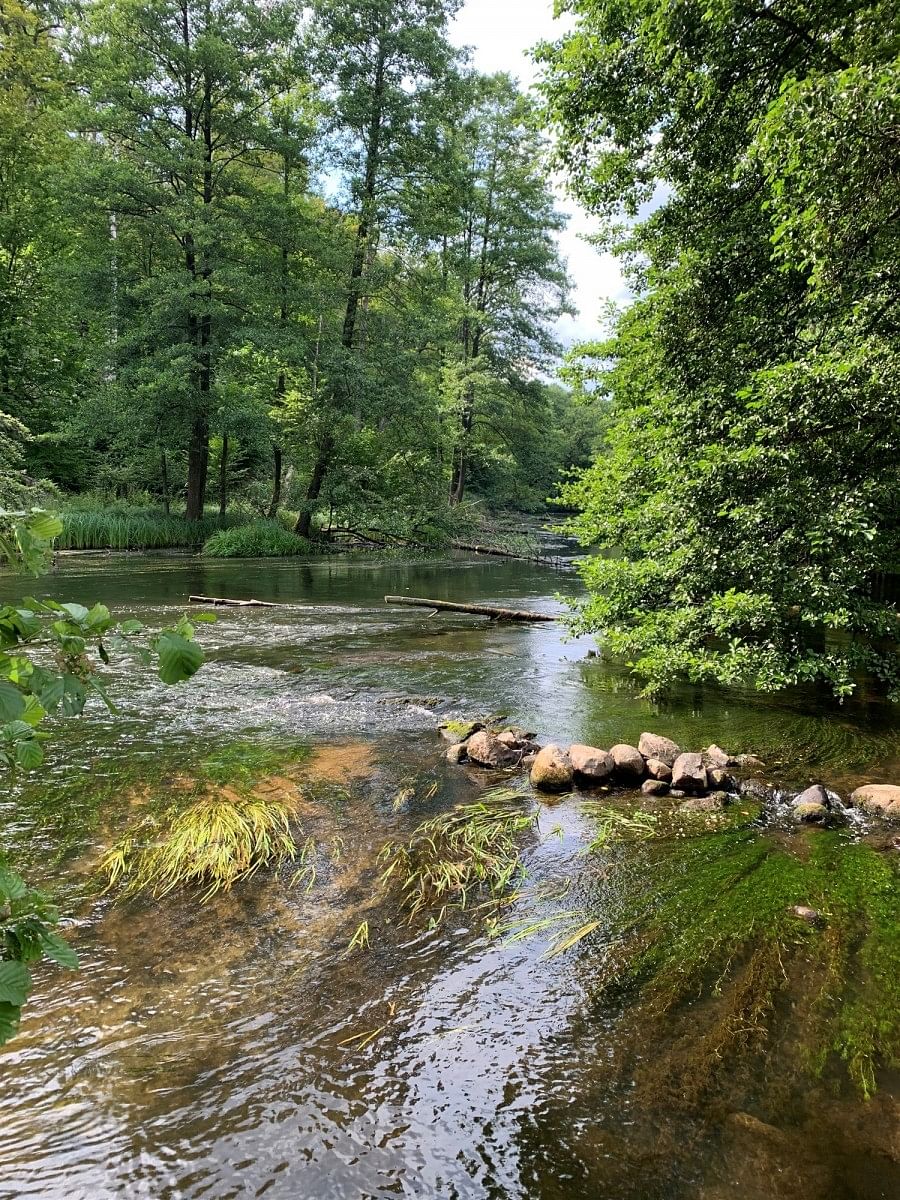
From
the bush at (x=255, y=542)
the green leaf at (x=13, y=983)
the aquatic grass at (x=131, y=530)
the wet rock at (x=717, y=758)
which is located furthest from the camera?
the bush at (x=255, y=542)

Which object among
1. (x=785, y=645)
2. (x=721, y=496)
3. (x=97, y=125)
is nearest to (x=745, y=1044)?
(x=785, y=645)

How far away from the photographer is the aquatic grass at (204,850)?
13.5ft

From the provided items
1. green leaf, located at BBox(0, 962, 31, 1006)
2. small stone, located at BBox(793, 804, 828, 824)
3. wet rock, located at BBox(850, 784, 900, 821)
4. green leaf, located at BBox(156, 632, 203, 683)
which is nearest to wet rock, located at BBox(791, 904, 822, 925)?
small stone, located at BBox(793, 804, 828, 824)

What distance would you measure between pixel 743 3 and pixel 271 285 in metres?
20.0

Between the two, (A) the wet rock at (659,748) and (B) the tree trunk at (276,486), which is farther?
(B) the tree trunk at (276,486)

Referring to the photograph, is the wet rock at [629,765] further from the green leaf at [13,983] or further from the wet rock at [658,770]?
the green leaf at [13,983]

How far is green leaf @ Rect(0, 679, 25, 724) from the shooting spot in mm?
1453

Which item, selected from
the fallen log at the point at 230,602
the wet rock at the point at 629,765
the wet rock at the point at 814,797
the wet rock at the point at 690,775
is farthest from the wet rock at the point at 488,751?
the fallen log at the point at 230,602

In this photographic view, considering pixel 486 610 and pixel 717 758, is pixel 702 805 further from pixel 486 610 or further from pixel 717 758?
pixel 486 610

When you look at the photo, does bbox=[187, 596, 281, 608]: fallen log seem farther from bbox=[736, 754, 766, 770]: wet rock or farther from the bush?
bbox=[736, 754, 766, 770]: wet rock

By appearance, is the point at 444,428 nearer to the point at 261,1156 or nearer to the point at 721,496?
the point at 721,496

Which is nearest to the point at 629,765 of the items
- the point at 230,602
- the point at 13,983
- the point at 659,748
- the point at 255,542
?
the point at 659,748

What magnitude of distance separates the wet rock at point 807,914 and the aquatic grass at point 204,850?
3133 millimetres

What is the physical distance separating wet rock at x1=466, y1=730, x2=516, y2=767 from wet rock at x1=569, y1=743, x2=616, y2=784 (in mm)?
656
